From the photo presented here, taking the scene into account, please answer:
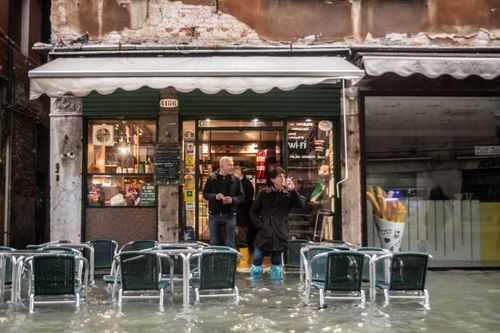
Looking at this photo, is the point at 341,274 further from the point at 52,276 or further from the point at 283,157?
the point at 283,157

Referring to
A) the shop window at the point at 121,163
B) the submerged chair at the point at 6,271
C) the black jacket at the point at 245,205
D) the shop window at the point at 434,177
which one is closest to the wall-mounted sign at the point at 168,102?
the shop window at the point at 121,163

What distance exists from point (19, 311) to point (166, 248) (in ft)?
7.01

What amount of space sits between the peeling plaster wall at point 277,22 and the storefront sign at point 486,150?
2.02 metres

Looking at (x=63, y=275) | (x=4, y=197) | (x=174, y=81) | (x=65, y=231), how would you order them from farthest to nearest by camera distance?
(x=4, y=197) → (x=65, y=231) → (x=174, y=81) → (x=63, y=275)

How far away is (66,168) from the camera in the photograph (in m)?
10.9

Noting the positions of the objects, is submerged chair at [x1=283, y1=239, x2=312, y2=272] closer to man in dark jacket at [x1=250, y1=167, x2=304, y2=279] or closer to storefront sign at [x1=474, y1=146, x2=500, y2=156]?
man in dark jacket at [x1=250, y1=167, x2=304, y2=279]

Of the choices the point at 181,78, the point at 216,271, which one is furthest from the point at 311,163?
the point at 216,271

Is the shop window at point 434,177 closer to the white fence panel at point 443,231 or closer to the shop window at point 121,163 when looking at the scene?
the white fence panel at point 443,231

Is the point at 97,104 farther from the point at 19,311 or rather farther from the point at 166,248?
the point at 19,311

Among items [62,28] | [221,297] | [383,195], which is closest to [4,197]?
[62,28]

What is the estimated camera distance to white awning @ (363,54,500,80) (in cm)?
963

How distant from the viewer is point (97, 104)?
11.0 meters

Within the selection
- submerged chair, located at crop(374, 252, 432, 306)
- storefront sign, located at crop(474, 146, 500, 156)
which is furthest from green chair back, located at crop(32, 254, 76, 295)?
storefront sign, located at crop(474, 146, 500, 156)

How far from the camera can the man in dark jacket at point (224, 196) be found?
9844 millimetres
